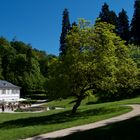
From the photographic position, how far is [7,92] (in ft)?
287

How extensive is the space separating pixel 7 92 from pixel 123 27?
101ft

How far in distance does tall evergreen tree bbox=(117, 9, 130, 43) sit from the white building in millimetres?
27447

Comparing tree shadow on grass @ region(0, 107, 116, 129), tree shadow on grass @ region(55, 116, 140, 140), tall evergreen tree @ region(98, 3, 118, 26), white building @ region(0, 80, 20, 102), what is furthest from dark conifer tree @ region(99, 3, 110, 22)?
tree shadow on grass @ region(55, 116, 140, 140)

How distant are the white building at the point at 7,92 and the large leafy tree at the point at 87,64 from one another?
185 feet

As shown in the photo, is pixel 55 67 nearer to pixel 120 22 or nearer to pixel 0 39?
pixel 120 22

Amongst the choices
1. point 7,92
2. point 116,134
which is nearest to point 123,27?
point 7,92

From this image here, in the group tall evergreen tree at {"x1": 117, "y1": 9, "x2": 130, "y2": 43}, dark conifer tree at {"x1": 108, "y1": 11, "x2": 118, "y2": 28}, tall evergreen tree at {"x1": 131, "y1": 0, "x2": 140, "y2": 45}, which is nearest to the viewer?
tall evergreen tree at {"x1": 131, "y1": 0, "x2": 140, "y2": 45}

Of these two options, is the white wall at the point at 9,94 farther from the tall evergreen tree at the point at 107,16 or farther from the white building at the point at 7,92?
the tall evergreen tree at the point at 107,16

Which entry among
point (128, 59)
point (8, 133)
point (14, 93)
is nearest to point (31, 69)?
point (14, 93)

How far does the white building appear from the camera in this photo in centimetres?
8544

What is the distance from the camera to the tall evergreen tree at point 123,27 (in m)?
82.4

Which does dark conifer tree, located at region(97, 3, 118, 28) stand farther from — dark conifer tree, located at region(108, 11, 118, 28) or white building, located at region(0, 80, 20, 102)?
white building, located at region(0, 80, 20, 102)

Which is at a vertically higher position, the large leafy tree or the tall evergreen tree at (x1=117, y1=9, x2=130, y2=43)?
the tall evergreen tree at (x1=117, y1=9, x2=130, y2=43)

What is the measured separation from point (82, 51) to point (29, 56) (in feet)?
264
